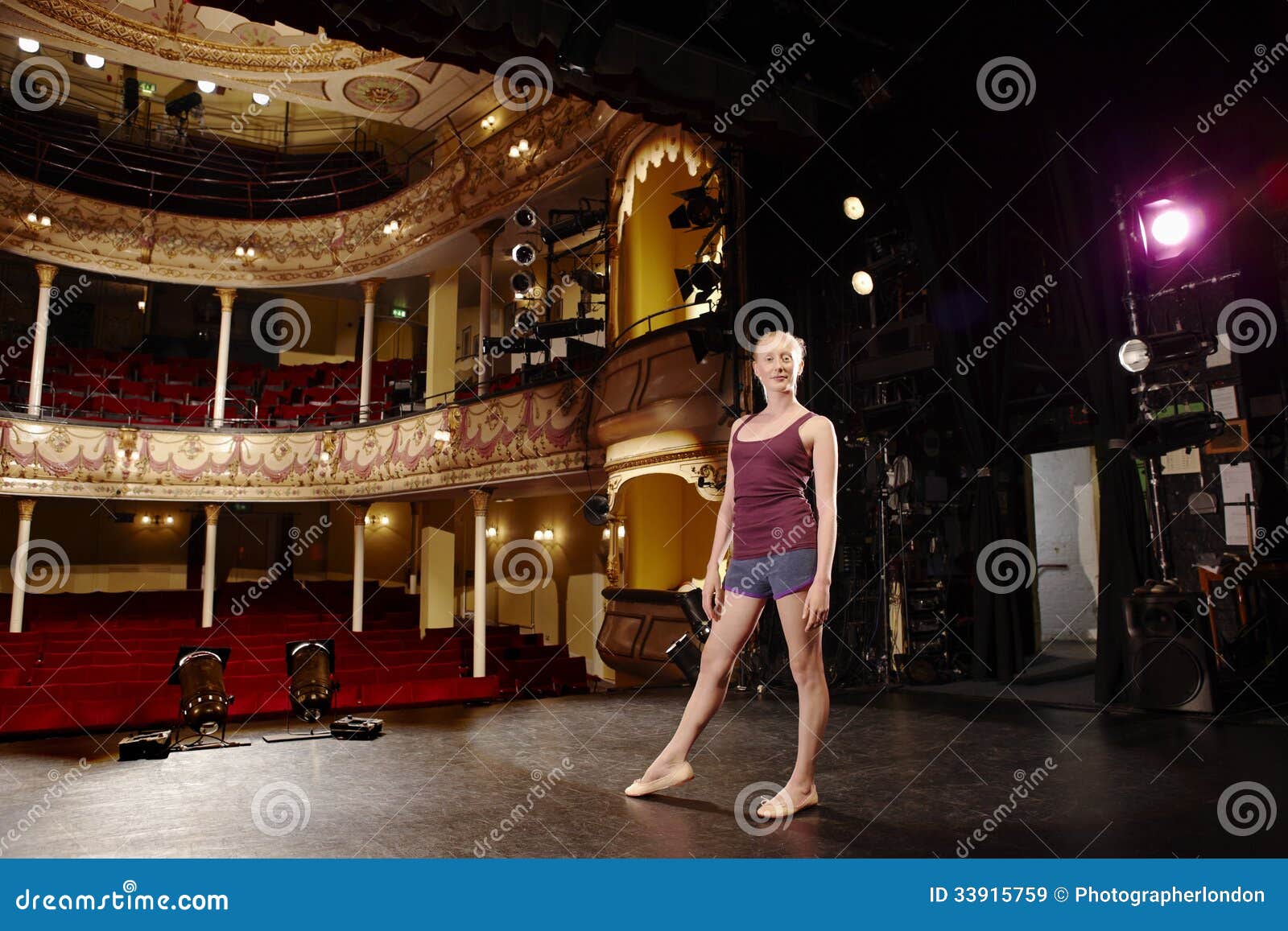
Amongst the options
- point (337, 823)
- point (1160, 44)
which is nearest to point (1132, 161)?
point (1160, 44)

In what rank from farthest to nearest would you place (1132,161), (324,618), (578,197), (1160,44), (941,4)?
(324,618)
(578,197)
(1132,161)
(941,4)
(1160,44)

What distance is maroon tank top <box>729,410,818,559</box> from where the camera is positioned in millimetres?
2932

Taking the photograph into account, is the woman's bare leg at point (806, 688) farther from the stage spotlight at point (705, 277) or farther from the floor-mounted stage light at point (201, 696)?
the stage spotlight at point (705, 277)

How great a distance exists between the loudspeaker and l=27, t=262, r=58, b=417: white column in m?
Answer: 14.9

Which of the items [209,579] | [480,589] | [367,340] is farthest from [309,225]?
[480,589]

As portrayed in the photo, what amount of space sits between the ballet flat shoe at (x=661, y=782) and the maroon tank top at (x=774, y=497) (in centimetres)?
84

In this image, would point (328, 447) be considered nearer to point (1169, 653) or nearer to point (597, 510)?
point (597, 510)

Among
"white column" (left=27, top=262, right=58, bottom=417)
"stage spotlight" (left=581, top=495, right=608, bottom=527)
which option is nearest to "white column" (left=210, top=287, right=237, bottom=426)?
"white column" (left=27, top=262, right=58, bottom=417)

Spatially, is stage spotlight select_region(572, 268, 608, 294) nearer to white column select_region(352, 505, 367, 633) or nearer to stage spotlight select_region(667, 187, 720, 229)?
stage spotlight select_region(667, 187, 720, 229)

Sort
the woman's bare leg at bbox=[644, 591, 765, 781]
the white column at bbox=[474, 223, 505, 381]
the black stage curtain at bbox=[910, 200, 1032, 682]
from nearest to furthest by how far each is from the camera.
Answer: the woman's bare leg at bbox=[644, 591, 765, 781], the black stage curtain at bbox=[910, 200, 1032, 682], the white column at bbox=[474, 223, 505, 381]

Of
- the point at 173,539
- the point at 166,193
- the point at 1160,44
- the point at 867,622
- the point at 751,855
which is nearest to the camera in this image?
the point at 751,855

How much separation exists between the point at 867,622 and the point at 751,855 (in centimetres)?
447

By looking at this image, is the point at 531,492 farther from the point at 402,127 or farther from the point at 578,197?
the point at 402,127

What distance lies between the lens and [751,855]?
2377mm
